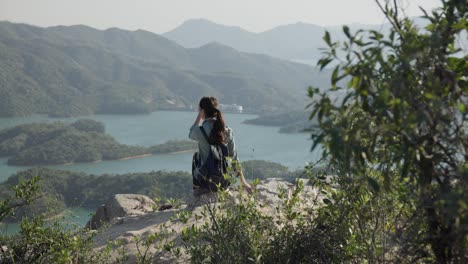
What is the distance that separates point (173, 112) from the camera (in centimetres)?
9481

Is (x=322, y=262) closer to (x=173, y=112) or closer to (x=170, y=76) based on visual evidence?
(x=173, y=112)

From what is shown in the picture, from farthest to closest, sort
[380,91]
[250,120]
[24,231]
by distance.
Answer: [250,120] → [24,231] → [380,91]

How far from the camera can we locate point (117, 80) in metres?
119

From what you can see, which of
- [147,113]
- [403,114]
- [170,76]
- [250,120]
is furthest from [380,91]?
[170,76]

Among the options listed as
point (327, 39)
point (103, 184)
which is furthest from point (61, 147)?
point (327, 39)

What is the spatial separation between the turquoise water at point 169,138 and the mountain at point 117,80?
16.0 feet

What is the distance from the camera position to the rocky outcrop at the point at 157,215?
11.4 feet

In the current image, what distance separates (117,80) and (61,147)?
61.5m

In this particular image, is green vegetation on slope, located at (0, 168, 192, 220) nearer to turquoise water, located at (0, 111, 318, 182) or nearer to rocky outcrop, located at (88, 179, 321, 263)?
turquoise water, located at (0, 111, 318, 182)

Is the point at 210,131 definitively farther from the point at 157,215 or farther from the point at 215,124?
the point at 157,215

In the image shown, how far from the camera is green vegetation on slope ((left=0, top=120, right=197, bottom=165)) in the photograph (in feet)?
187

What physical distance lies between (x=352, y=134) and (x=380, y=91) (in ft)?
0.46

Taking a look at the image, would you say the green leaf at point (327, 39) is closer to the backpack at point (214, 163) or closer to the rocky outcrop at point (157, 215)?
the rocky outcrop at point (157, 215)

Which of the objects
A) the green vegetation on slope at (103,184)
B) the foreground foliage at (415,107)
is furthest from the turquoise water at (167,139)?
the foreground foliage at (415,107)
